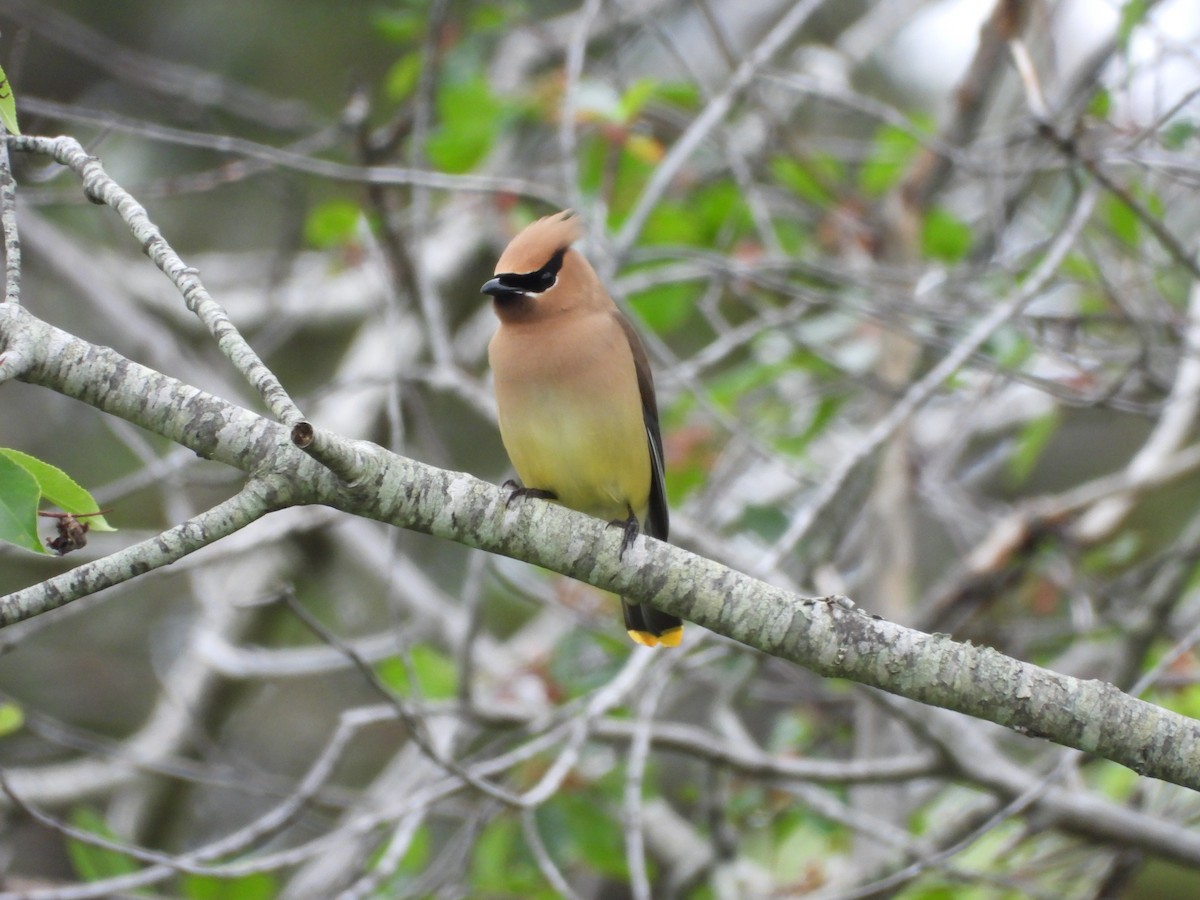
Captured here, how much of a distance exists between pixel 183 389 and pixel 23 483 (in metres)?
0.52

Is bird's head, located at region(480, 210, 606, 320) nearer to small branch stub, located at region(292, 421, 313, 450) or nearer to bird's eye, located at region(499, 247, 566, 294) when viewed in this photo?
bird's eye, located at region(499, 247, 566, 294)

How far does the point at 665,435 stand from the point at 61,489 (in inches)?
168

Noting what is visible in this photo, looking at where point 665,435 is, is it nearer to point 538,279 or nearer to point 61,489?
point 538,279

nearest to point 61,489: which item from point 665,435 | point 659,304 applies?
point 659,304

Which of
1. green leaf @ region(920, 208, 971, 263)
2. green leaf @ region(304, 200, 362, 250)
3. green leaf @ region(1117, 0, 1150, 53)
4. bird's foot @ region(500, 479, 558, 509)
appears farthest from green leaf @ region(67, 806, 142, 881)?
green leaf @ region(920, 208, 971, 263)

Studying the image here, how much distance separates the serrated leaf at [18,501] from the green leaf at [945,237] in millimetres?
5132

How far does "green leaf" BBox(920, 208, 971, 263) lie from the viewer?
6402 mm

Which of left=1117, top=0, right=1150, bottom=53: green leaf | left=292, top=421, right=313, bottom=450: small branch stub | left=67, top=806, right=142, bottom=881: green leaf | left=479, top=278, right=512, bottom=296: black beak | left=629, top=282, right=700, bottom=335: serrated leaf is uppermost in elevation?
left=629, top=282, right=700, bottom=335: serrated leaf

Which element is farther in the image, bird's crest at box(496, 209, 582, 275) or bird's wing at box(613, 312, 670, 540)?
bird's wing at box(613, 312, 670, 540)

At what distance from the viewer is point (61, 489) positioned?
2373mm

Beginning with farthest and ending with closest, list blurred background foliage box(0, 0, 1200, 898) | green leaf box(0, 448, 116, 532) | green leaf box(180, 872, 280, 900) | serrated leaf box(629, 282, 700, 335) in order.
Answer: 1. serrated leaf box(629, 282, 700, 335)
2. green leaf box(180, 872, 280, 900)
3. blurred background foliage box(0, 0, 1200, 898)
4. green leaf box(0, 448, 116, 532)

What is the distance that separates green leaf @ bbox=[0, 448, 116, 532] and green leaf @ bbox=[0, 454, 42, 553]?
10 cm

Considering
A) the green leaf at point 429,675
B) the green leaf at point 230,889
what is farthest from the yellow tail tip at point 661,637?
the green leaf at point 230,889

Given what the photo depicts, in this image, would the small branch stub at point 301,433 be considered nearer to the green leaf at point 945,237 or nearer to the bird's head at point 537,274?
the bird's head at point 537,274
